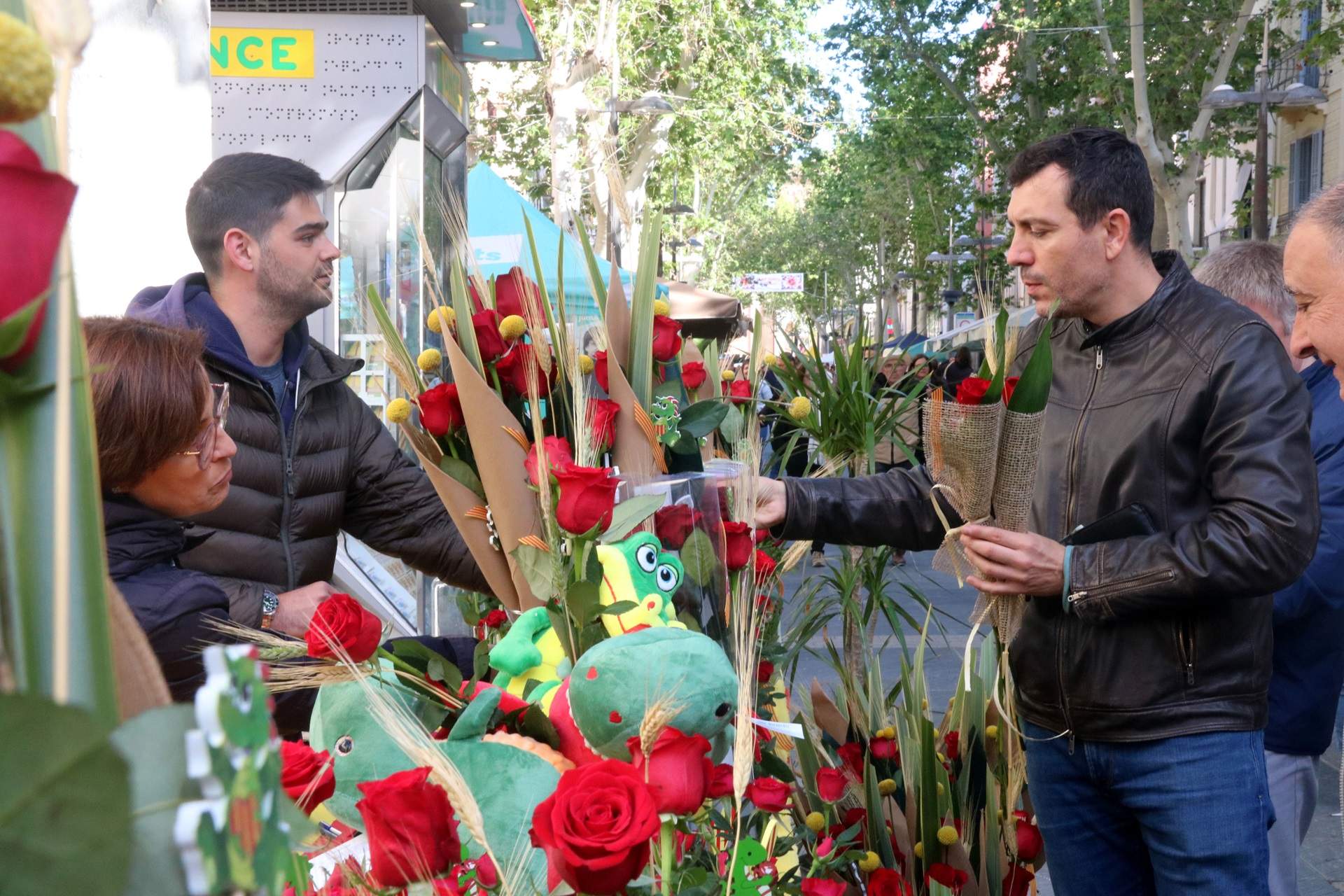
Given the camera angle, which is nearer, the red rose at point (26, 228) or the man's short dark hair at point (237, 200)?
the red rose at point (26, 228)

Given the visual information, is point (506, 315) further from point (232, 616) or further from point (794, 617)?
point (794, 617)

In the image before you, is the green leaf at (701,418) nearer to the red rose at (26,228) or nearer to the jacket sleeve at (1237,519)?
the jacket sleeve at (1237,519)

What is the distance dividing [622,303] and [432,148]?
4.99 m

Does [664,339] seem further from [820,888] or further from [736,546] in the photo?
[820,888]

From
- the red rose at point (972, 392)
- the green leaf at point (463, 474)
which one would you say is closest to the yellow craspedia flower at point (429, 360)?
the green leaf at point (463, 474)

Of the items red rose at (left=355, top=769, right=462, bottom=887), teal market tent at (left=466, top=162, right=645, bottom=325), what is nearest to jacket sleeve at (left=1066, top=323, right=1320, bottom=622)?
red rose at (left=355, top=769, right=462, bottom=887)

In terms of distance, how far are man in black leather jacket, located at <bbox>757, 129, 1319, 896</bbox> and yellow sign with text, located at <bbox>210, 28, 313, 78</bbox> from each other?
5.12 m

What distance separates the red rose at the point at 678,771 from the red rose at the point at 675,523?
589 mm

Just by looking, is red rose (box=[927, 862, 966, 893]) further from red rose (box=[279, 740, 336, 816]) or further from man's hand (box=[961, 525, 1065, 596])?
red rose (box=[279, 740, 336, 816])

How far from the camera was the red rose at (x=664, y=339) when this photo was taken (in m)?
1.99

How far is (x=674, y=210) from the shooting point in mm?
26391

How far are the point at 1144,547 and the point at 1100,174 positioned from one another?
2.26ft

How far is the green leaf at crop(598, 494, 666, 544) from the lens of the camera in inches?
63.8

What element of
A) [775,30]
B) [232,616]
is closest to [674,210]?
[775,30]
